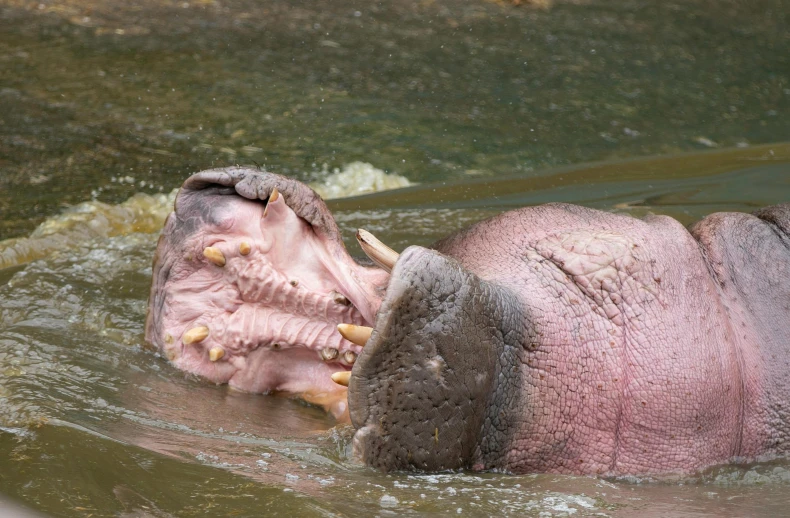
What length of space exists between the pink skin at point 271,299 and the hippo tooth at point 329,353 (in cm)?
1

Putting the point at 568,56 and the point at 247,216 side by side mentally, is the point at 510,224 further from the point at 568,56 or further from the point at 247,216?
the point at 568,56

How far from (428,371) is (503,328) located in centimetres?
26

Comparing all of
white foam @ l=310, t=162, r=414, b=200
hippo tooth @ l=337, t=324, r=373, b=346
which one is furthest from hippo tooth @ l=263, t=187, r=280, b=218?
white foam @ l=310, t=162, r=414, b=200

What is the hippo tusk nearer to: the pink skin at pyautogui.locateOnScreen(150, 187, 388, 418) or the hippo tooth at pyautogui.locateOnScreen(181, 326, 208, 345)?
the pink skin at pyautogui.locateOnScreen(150, 187, 388, 418)

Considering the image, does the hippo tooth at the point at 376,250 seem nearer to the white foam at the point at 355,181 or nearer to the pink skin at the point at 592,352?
the pink skin at the point at 592,352

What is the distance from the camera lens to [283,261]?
10.1ft

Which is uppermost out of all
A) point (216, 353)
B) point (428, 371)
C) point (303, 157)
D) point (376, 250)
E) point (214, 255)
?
point (303, 157)

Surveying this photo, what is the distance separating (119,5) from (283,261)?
5996 mm

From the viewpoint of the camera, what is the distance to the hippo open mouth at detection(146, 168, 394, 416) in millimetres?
3068

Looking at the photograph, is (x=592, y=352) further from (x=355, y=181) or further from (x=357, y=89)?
(x=357, y=89)

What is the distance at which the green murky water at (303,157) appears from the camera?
250 centimetres

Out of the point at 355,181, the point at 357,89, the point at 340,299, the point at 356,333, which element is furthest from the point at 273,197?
the point at 357,89

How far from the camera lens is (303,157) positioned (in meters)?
6.09

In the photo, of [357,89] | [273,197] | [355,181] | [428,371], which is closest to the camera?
[428,371]
